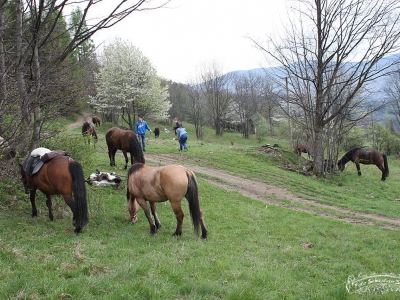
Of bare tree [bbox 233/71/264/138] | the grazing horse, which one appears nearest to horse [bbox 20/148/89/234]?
the grazing horse

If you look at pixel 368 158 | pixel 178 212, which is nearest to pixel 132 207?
pixel 178 212

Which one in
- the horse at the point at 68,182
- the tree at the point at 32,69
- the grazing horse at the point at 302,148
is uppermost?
the tree at the point at 32,69

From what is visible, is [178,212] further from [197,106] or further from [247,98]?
[247,98]

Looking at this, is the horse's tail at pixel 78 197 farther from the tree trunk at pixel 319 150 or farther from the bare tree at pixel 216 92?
the bare tree at pixel 216 92

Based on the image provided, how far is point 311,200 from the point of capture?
1206 cm

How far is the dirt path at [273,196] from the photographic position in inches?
388

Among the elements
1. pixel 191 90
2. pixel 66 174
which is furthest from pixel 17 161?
pixel 191 90

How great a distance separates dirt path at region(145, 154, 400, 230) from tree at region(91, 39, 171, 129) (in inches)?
665

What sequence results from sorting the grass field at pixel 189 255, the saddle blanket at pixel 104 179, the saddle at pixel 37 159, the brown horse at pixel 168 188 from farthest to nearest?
Result: the saddle blanket at pixel 104 179, the saddle at pixel 37 159, the brown horse at pixel 168 188, the grass field at pixel 189 255

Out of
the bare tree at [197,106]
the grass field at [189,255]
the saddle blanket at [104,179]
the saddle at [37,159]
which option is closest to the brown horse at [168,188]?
the grass field at [189,255]

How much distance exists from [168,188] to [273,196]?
7062 mm

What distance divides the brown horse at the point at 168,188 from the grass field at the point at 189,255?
43 centimetres

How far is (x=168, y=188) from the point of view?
5840 mm

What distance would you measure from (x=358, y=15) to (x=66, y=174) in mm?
15305
